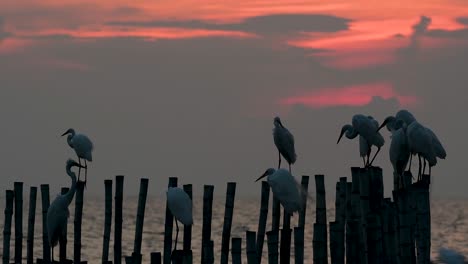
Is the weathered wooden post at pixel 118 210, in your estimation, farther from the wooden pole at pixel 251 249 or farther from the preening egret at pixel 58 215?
the wooden pole at pixel 251 249

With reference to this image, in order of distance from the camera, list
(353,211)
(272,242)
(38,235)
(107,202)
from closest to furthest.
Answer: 1. (272,242)
2. (353,211)
3. (107,202)
4. (38,235)

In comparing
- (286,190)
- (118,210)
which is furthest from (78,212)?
→ (286,190)

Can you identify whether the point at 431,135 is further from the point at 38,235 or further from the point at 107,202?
the point at 38,235

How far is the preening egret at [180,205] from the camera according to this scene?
18078 mm

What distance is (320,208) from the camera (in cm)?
1891

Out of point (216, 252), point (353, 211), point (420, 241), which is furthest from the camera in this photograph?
point (216, 252)

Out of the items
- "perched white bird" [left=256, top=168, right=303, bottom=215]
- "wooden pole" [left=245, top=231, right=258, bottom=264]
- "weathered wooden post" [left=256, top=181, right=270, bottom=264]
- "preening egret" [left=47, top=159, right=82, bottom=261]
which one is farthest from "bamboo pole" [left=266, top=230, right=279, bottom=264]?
"preening egret" [left=47, top=159, right=82, bottom=261]

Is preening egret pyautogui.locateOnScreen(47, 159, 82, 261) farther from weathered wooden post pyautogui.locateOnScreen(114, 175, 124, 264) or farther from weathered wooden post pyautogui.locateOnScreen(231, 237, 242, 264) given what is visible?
weathered wooden post pyautogui.locateOnScreen(231, 237, 242, 264)

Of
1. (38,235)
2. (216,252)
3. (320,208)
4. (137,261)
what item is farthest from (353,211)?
(38,235)

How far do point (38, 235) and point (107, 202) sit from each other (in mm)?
42611

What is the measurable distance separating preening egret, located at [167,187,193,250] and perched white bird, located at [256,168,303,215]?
1369mm

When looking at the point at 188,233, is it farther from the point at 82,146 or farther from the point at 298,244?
the point at 82,146

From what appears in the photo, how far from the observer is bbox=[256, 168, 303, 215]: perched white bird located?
17.4 metres

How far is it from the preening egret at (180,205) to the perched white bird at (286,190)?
1.37 m
